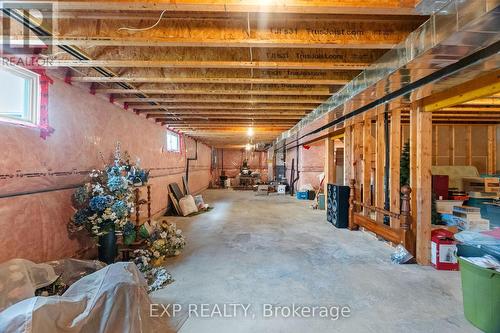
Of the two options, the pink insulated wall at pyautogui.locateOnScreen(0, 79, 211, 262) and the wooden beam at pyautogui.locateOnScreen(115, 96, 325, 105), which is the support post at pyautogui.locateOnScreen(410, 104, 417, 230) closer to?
the wooden beam at pyautogui.locateOnScreen(115, 96, 325, 105)

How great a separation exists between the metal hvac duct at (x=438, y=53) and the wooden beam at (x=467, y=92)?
33 centimetres

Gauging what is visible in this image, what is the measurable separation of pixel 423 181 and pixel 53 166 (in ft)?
14.4

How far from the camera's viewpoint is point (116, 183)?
2898 millimetres

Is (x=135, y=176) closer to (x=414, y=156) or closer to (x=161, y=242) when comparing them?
(x=161, y=242)

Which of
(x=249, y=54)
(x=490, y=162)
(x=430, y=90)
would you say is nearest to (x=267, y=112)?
(x=249, y=54)

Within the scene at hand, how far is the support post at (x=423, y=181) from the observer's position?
123 inches

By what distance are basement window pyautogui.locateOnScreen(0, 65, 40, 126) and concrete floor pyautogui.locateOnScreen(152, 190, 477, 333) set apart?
2113mm

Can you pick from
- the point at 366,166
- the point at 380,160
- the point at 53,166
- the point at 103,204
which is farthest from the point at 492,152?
the point at 53,166

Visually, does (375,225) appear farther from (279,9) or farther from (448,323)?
(279,9)

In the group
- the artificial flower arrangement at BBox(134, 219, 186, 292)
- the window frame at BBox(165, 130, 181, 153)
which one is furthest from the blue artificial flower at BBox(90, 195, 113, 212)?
the window frame at BBox(165, 130, 181, 153)

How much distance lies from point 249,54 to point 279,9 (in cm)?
93

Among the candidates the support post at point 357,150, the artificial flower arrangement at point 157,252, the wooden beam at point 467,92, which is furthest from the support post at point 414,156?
the artificial flower arrangement at point 157,252

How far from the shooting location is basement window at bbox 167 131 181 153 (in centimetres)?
681

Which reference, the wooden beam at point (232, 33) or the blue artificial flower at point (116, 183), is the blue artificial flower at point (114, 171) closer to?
the blue artificial flower at point (116, 183)
